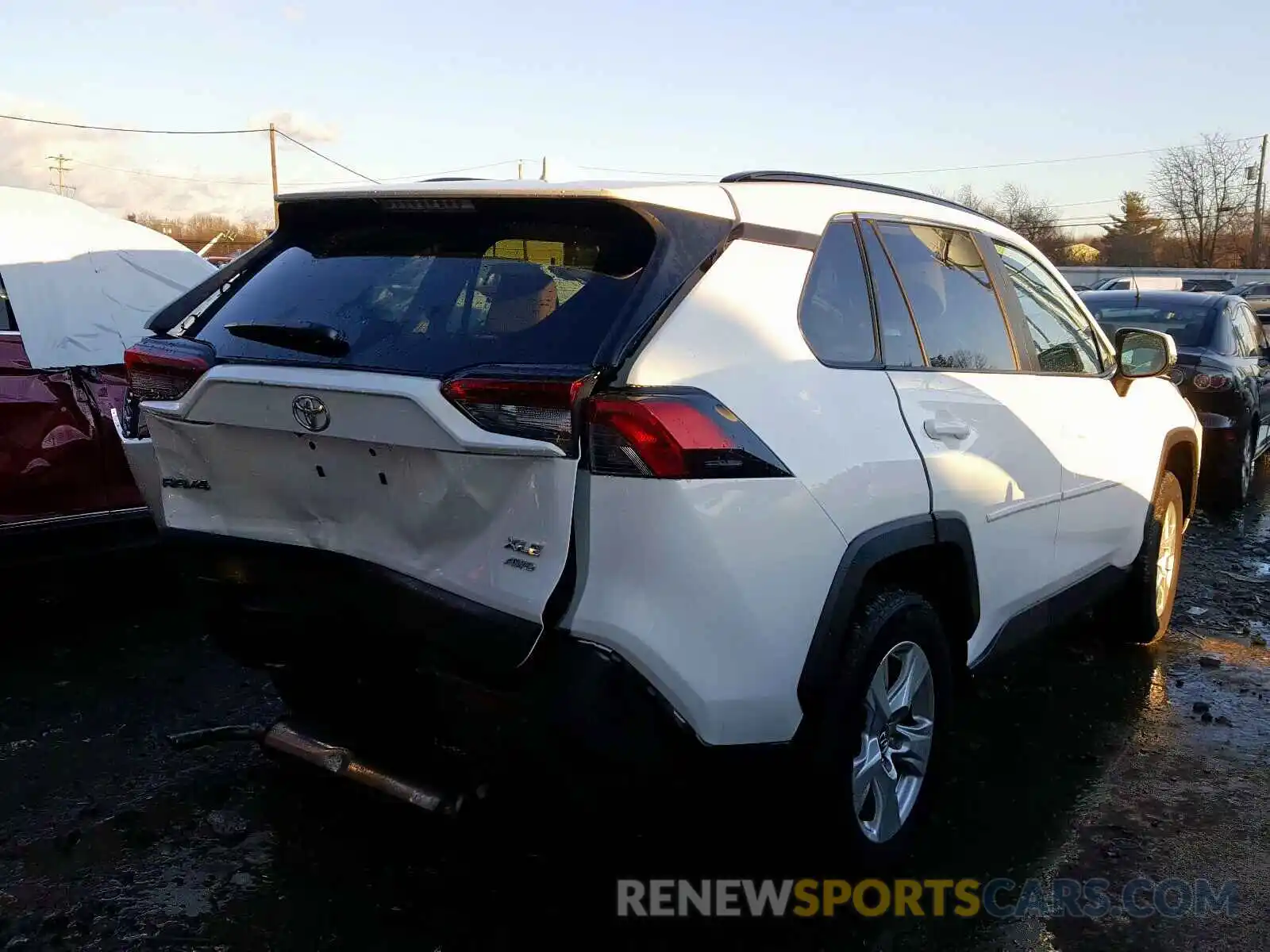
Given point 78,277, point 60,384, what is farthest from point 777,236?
point 78,277

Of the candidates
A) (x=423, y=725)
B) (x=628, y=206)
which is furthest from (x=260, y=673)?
(x=628, y=206)

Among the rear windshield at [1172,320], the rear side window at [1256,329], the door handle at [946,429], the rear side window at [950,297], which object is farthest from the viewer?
the rear side window at [1256,329]

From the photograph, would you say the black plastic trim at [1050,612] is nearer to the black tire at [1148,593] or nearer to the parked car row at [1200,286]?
the black tire at [1148,593]

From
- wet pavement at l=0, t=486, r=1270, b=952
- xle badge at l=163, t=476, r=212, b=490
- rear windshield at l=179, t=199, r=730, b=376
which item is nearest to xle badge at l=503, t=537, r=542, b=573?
rear windshield at l=179, t=199, r=730, b=376

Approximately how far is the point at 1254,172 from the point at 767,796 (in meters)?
70.9

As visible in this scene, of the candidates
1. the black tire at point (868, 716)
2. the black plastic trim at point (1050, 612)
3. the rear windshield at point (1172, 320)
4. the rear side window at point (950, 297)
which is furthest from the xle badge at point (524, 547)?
the rear windshield at point (1172, 320)

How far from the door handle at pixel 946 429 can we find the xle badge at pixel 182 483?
1903mm

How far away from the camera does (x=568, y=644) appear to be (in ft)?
7.30

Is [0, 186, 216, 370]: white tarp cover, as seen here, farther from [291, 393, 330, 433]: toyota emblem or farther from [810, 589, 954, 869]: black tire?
[810, 589, 954, 869]: black tire

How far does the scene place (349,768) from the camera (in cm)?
267

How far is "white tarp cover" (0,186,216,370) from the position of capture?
4.83 m

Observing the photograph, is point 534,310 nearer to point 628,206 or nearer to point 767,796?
point 628,206

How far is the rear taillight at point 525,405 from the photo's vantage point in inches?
85.6

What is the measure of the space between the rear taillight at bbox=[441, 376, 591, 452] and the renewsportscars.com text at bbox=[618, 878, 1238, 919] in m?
1.38
